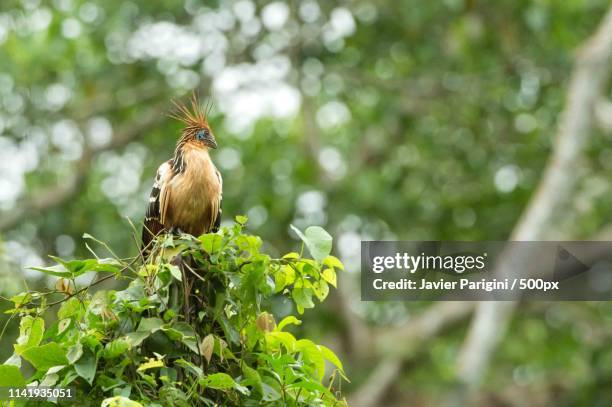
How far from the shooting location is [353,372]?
1327cm

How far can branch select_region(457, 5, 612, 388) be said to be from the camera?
10930 millimetres

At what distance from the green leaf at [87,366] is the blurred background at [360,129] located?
27.8 feet

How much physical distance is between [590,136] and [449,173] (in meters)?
2.80

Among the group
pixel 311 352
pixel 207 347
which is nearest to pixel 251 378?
pixel 207 347

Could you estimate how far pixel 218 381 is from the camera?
123 inches

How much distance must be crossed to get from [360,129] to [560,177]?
156 inches

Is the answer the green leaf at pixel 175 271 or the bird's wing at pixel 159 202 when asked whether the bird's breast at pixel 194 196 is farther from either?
the green leaf at pixel 175 271

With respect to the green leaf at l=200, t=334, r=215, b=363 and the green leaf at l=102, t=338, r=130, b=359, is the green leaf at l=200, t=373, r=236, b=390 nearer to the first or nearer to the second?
the green leaf at l=200, t=334, r=215, b=363

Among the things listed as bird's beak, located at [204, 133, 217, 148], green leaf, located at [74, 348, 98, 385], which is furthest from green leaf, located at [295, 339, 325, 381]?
bird's beak, located at [204, 133, 217, 148]

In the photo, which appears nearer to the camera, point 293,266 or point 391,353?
point 293,266

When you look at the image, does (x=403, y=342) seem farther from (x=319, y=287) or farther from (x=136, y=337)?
(x=136, y=337)

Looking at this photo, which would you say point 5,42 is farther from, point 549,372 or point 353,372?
point 549,372

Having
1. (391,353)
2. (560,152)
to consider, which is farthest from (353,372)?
(560,152)

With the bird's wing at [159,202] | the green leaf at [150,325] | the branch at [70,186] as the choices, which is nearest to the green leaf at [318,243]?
the green leaf at [150,325]
